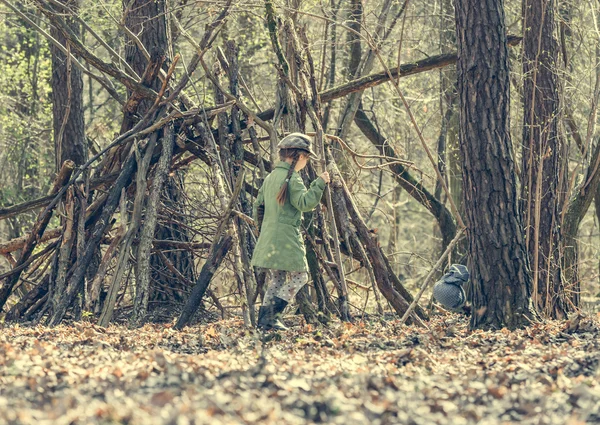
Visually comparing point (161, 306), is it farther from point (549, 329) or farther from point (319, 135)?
point (549, 329)

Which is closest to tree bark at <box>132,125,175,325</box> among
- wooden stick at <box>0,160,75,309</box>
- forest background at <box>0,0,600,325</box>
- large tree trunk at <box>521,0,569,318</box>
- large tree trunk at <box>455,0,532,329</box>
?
forest background at <box>0,0,600,325</box>

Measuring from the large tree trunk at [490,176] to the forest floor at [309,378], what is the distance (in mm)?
382

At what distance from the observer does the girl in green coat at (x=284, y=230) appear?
22.4ft

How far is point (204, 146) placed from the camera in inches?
340

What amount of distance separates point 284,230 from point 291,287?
489mm

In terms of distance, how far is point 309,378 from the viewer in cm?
460

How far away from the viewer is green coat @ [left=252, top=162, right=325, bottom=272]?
22.5ft

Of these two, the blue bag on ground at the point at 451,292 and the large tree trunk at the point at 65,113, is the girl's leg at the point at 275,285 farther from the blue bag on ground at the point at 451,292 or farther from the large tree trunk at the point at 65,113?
the large tree trunk at the point at 65,113

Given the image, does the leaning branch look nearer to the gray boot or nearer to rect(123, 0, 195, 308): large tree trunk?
rect(123, 0, 195, 308): large tree trunk

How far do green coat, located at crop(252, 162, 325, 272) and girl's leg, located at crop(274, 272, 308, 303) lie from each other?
4.6 inches

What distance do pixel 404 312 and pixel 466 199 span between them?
1390 millimetres

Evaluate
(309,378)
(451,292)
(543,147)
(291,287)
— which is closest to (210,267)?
(291,287)

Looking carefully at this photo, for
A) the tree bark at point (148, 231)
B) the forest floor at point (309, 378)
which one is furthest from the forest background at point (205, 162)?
the forest floor at point (309, 378)

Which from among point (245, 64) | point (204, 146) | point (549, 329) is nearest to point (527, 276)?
point (549, 329)
